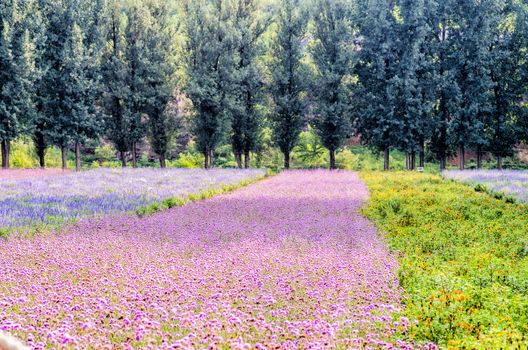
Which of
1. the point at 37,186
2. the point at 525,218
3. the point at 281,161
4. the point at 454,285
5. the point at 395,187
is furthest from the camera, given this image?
the point at 281,161


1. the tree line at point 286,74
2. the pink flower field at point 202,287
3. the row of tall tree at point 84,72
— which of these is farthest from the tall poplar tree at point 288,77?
the pink flower field at point 202,287

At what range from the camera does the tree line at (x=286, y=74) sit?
3856 cm

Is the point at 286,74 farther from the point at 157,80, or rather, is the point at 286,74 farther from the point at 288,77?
the point at 157,80

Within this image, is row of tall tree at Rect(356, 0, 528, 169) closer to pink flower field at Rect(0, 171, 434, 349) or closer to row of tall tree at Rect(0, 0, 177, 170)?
row of tall tree at Rect(0, 0, 177, 170)

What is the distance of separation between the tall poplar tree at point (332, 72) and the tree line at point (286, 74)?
104 mm

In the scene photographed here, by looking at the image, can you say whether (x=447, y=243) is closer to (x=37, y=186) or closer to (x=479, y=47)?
(x=37, y=186)

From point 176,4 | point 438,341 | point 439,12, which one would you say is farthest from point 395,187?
point 176,4

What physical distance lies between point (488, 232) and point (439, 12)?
36361 millimetres

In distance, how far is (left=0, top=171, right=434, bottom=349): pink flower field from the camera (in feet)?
14.1

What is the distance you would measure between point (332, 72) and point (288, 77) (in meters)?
4.03

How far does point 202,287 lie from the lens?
585cm

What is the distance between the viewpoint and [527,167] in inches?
1791

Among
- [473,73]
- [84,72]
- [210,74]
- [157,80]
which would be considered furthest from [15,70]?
[473,73]

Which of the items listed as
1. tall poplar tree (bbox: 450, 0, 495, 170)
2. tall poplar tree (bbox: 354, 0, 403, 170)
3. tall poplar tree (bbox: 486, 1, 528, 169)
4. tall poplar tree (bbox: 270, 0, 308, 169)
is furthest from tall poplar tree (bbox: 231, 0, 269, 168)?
tall poplar tree (bbox: 486, 1, 528, 169)
